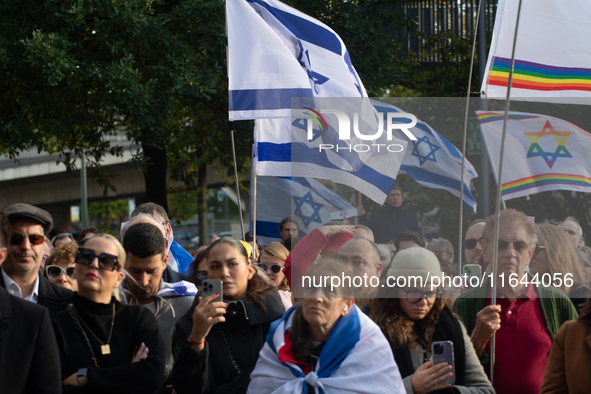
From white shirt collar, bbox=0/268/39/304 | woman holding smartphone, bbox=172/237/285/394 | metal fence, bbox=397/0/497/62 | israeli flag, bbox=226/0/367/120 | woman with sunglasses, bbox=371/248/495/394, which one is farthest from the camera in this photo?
metal fence, bbox=397/0/497/62

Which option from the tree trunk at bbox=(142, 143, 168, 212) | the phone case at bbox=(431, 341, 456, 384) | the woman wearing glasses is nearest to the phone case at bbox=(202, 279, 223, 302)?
the phone case at bbox=(431, 341, 456, 384)

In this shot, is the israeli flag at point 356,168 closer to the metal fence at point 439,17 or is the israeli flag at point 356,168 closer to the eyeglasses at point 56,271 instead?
the eyeglasses at point 56,271

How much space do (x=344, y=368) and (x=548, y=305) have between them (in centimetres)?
140

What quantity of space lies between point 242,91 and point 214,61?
4469mm

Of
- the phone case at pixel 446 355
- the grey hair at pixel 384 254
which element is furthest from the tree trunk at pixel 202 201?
the phone case at pixel 446 355

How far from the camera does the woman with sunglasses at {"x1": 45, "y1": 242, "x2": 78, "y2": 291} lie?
179 inches

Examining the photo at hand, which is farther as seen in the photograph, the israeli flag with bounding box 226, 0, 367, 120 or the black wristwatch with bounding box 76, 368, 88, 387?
the israeli flag with bounding box 226, 0, 367, 120

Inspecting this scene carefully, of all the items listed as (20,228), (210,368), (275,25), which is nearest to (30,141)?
(275,25)

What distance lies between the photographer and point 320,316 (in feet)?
10.1

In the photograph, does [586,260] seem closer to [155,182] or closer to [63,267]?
[63,267]

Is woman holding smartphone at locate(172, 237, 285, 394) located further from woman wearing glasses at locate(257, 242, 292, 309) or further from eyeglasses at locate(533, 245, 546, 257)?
woman wearing glasses at locate(257, 242, 292, 309)

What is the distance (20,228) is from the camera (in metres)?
3.59

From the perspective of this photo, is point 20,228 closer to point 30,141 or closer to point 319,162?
point 319,162

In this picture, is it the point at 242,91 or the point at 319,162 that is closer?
the point at 319,162
